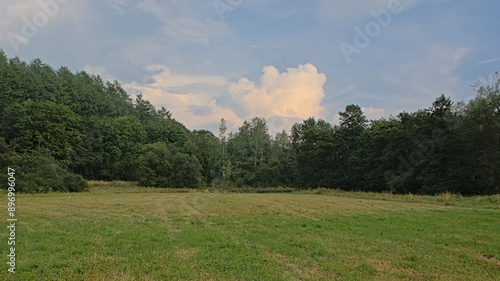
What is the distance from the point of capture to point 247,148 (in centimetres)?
8550

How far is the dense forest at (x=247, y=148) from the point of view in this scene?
37.1 m

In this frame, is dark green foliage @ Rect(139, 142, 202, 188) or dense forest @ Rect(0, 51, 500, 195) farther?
dark green foliage @ Rect(139, 142, 202, 188)

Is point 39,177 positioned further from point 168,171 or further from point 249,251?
point 249,251

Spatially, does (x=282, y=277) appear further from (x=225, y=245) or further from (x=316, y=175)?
(x=316, y=175)

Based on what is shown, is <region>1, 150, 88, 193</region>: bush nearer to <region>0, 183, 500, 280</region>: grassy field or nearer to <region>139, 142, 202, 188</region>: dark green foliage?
<region>139, 142, 202, 188</region>: dark green foliage

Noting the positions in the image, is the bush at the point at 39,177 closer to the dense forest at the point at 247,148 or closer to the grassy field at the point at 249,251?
the dense forest at the point at 247,148

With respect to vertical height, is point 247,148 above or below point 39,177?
above

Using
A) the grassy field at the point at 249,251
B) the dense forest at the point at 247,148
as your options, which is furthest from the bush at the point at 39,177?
the grassy field at the point at 249,251

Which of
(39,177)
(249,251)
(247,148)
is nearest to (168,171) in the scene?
(247,148)

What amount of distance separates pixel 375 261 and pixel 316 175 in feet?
191

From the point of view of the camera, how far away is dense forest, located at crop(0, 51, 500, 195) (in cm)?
3706

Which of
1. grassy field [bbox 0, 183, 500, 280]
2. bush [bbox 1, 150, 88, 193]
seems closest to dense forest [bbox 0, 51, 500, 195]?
bush [bbox 1, 150, 88, 193]

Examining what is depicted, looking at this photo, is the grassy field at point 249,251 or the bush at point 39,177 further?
the bush at point 39,177

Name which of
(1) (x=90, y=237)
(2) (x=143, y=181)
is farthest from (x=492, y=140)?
(2) (x=143, y=181)
